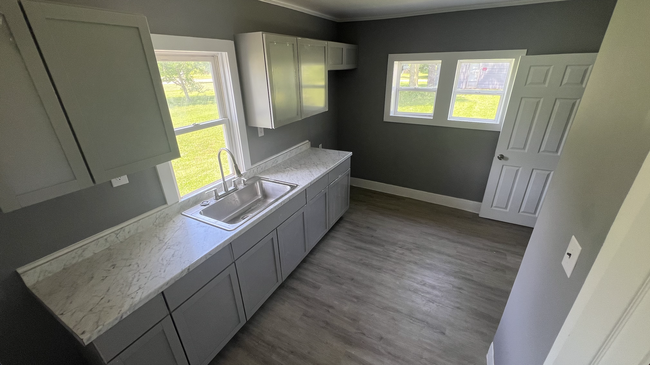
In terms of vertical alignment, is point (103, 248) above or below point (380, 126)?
below

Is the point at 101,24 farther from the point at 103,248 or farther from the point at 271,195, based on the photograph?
the point at 271,195

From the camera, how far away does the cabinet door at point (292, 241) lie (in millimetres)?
2221

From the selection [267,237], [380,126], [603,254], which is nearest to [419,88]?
[380,126]

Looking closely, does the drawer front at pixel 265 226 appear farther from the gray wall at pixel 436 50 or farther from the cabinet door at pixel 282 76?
the gray wall at pixel 436 50

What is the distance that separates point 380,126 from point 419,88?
2.41ft

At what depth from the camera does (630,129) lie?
0.74m

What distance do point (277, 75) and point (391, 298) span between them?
2235 millimetres

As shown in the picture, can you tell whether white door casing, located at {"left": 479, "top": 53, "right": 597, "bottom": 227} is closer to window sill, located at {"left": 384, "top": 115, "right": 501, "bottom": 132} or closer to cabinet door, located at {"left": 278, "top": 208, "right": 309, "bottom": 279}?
window sill, located at {"left": 384, "top": 115, "right": 501, "bottom": 132}

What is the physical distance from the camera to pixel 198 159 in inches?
83.5

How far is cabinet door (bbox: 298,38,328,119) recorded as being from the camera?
257cm

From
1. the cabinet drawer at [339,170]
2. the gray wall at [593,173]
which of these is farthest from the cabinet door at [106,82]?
the gray wall at [593,173]

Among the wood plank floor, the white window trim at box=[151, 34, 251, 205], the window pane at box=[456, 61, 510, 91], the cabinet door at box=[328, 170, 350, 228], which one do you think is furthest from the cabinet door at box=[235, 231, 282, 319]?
the window pane at box=[456, 61, 510, 91]

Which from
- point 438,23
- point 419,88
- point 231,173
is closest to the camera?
point 231,173

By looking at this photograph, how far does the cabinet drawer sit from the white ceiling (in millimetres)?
1689
